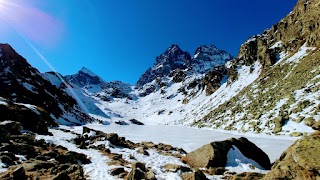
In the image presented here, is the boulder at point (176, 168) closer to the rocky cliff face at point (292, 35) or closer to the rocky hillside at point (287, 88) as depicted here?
the rocky hillside at point (287, 88)

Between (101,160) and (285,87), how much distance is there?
46797 mm

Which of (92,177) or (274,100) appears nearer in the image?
(92,177)

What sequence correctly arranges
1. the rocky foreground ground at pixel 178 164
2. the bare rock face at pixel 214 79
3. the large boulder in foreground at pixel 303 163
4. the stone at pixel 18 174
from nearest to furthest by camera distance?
the large boulder in foreground at pixel 303 163 → the rocky foreground ground at pixel 178 164 → the stone at pixel 18 174 → the bare rock face at pixel 214 79

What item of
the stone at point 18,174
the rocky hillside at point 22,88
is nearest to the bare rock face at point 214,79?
the rocky hillside at point 22,88

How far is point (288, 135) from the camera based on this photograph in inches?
1455

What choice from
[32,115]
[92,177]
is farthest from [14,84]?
[92,177]

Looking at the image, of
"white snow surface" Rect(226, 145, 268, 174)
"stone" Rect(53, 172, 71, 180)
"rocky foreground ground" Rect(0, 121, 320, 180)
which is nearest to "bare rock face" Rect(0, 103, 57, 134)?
"rocky foreground ground" Rect(0, 121, 320, 180)

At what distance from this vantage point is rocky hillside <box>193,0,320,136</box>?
41.1 meters

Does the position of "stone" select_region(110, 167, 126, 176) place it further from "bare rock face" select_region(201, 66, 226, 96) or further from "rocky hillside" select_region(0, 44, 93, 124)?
"bare rock face" select_region(201, 66, 226, 96)

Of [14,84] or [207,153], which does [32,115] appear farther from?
[14,84]

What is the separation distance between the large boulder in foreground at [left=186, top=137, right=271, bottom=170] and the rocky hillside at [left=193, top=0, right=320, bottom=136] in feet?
21.4

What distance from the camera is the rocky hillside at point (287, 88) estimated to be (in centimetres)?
4106

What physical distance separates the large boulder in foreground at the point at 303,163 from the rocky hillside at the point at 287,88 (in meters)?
16.9

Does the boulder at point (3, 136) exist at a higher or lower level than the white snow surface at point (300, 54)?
lower
